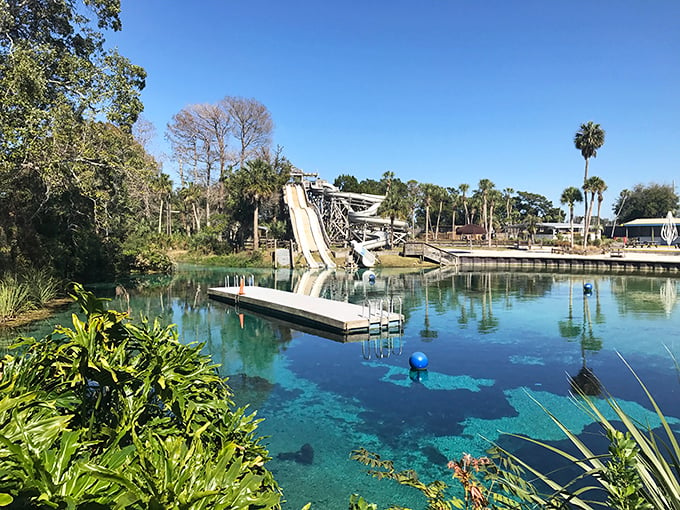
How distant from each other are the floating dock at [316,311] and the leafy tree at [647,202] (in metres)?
90.2

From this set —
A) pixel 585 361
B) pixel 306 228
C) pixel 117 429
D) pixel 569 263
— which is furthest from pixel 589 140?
pixel 117 429

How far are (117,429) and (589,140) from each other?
59222 millimetres

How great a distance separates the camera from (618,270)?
39.2m

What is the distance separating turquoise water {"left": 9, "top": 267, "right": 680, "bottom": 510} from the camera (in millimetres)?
7977

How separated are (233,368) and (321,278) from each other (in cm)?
2190

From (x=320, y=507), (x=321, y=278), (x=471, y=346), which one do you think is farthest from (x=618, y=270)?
(x=320, y=507)

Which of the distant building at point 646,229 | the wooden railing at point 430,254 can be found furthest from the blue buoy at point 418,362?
the distant building at point 646,229

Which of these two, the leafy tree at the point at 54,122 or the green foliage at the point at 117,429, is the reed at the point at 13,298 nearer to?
the leafy tree at the point at 54,122

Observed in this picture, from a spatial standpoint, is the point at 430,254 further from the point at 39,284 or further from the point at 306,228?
the point at 39,284

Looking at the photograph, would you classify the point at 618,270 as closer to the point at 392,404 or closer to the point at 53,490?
the point at 392,404

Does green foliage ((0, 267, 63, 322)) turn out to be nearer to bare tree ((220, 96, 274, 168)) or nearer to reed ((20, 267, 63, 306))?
reed ((20, 267, 63, 306))

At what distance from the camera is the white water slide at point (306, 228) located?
4284cm

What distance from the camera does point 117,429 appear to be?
2984 millimetres

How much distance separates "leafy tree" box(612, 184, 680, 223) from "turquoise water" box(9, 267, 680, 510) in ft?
245
